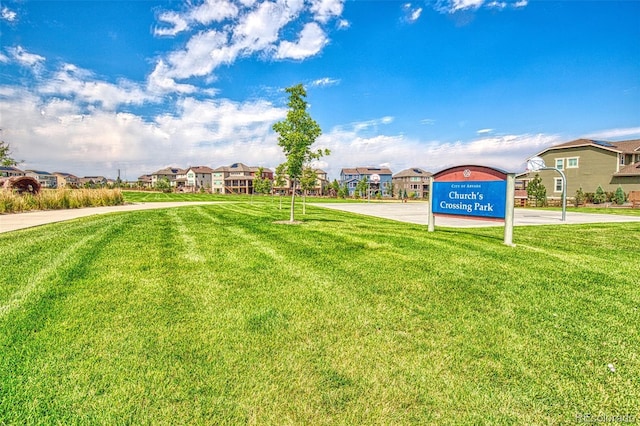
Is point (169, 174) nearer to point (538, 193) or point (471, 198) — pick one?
point (538, 193)

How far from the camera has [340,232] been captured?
928 centimetres

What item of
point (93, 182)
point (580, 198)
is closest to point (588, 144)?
point (580, 198)

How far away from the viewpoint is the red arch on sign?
8.18 metres

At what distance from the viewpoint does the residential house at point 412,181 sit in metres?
86.1

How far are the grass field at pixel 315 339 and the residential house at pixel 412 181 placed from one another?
82104mm

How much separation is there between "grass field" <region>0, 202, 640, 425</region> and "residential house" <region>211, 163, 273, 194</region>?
87.9 metres

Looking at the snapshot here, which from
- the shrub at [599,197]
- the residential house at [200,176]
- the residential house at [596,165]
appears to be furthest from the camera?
the residential house at [200,176]

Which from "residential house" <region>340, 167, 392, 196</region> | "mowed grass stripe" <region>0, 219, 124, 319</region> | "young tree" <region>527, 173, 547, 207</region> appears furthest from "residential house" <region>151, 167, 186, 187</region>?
"mowed grass stripe" <region>0, 219, 124, 319</region>

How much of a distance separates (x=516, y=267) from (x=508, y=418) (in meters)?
3.87

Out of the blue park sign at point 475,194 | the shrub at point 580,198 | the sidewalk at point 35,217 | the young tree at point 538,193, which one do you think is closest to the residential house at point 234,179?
the young tree at point 538,193

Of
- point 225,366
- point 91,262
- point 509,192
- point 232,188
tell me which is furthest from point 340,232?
point 232,188

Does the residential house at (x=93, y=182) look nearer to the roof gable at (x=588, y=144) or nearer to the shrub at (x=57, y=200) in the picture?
the shrub at (x=57, y=200)

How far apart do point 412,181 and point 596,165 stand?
A: 5240cm

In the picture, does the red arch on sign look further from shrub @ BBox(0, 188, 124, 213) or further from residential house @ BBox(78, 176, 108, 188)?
residential house @ BBox(78, 176, 108, 188)
